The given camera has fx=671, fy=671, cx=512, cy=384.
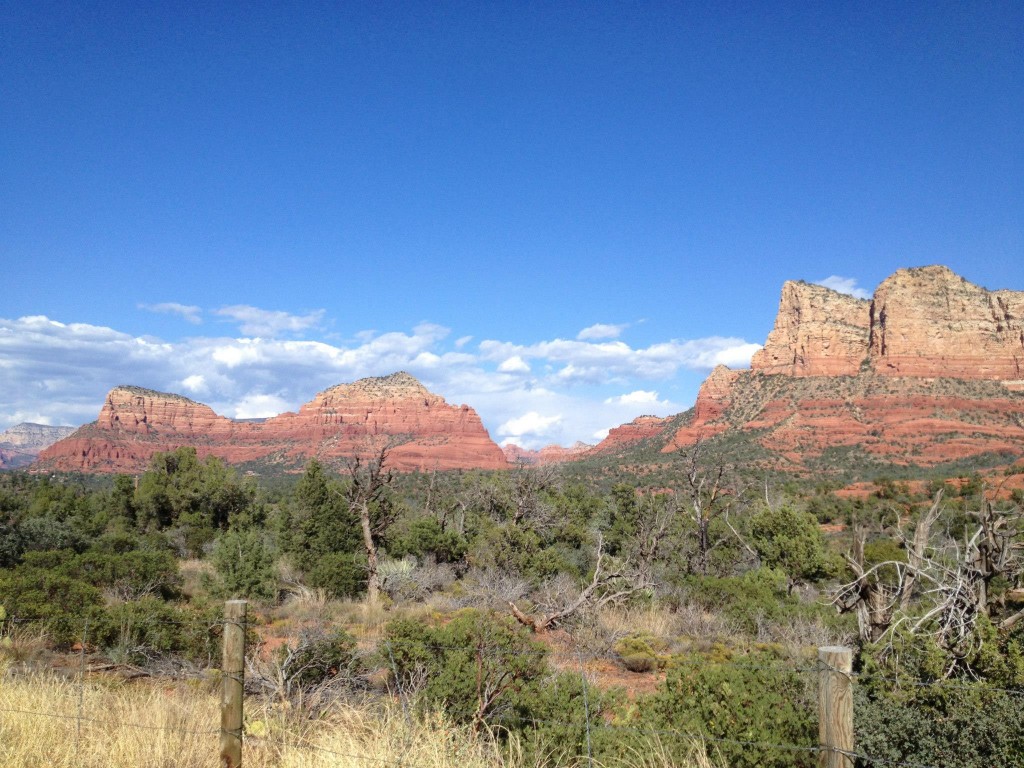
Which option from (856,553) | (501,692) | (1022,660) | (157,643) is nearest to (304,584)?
(157,643)

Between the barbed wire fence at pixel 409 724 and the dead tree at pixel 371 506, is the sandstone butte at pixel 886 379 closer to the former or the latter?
the dead tree at pixel 371 506

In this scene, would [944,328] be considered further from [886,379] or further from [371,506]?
[371,506]

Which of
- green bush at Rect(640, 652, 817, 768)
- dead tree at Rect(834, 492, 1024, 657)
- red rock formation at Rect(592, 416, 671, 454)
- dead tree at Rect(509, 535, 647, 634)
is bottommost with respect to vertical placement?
dead tree at Rect(509, 535, 647, 634)

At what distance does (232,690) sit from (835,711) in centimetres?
374

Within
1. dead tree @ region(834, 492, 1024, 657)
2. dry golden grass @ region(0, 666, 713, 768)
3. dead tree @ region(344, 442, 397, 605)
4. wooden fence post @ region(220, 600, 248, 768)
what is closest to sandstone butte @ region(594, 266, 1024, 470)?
dead tree @ region(344, 442, 397, 605)

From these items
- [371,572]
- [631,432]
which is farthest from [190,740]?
[631,432]

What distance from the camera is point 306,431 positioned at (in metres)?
140

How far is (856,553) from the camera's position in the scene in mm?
8906

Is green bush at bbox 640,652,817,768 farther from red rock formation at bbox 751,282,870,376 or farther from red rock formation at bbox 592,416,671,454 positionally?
red rock formation at bbox 592,416,671,454

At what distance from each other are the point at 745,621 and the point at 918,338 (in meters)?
93.2

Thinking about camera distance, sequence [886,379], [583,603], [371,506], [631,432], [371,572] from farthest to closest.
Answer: [631,432] < [886,379] < [371,506] < [371,572] < [583,603]

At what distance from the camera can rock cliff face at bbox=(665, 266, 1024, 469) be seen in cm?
7362

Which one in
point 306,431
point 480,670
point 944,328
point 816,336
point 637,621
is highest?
→ point 816,336

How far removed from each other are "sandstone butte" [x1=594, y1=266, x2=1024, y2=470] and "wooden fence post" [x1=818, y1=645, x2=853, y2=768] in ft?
228
